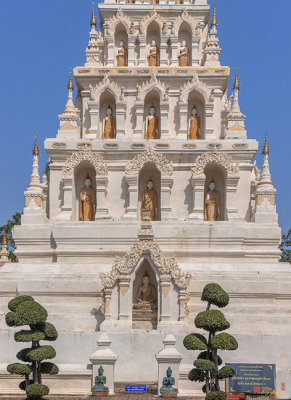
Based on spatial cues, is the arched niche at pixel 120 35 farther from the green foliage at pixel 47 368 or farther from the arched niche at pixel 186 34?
the green foliage at pixel 47 368

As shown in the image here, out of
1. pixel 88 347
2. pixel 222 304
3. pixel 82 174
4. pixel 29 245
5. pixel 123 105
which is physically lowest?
pixel 88 347

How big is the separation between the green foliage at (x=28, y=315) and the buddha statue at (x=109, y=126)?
1227 cm

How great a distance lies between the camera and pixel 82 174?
30.5 metres

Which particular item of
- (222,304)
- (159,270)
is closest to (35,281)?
(159,270)

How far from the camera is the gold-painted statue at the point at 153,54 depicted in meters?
32.1

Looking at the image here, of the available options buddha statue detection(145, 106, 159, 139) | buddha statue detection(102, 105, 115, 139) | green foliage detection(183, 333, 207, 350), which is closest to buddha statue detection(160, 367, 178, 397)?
green foliage detection(183, 333, 207, 350)

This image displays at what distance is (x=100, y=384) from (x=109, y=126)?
43.9 ft

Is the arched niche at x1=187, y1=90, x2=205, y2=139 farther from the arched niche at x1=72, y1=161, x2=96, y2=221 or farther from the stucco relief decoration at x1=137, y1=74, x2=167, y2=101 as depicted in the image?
the arched niche at x1=72, y1=161, x2=96, y2=221

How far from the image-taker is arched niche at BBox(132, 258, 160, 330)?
82.4 feet

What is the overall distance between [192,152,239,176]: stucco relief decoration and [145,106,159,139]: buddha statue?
266cm

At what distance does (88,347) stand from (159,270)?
3.60 meters

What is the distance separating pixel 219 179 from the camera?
30094mm

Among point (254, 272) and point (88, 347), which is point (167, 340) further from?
point (254, 272)

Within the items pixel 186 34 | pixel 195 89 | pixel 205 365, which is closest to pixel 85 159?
pixel 195 89
